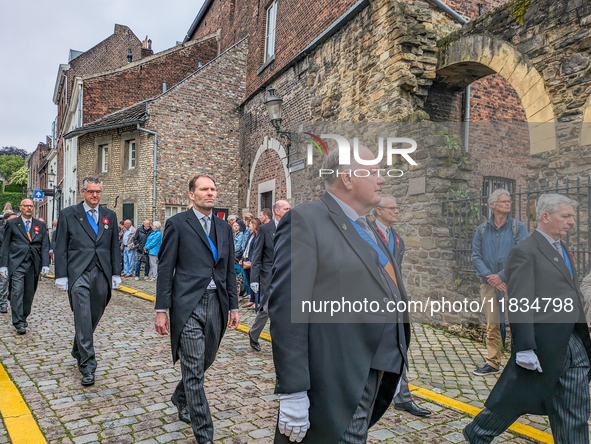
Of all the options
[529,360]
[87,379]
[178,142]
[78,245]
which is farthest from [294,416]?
[178,142]

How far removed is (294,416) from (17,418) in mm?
2917

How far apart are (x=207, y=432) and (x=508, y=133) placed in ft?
40.2

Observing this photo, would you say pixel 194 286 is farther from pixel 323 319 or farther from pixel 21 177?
pixel 21 177

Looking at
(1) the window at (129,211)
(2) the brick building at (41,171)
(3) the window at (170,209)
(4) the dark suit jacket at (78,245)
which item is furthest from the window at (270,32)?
(2) the brick building at (41,171)

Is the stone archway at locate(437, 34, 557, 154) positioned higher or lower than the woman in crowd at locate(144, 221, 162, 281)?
higher

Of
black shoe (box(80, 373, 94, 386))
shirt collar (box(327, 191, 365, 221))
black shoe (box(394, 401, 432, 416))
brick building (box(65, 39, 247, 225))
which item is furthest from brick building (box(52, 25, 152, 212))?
shirt collar (box(327, 191, 365, 221))

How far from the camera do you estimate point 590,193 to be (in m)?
5.19

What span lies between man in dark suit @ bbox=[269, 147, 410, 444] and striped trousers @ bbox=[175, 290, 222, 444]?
131 centimetres

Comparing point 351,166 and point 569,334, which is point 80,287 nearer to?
point 351,166

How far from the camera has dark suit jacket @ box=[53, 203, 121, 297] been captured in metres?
4.80

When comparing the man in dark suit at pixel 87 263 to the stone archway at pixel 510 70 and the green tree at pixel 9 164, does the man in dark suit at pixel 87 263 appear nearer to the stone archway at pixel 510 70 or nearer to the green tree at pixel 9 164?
the stone archway at pixel 510 70

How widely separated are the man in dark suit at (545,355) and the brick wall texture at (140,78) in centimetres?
2258

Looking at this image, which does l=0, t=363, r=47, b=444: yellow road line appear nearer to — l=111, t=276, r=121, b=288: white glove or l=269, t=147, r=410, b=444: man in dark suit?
l=111, t=276, r=121, b=288: white glove

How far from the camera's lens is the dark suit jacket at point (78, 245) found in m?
4.80
